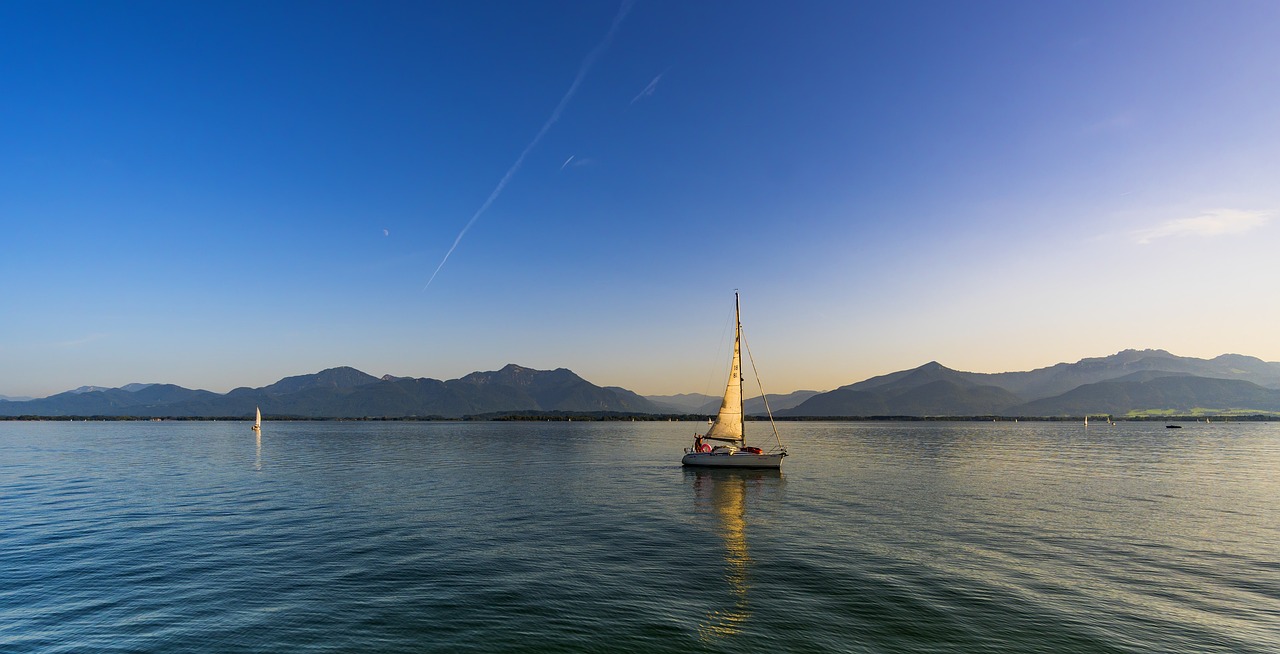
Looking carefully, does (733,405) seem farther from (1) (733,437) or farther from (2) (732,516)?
(2) (732,516)

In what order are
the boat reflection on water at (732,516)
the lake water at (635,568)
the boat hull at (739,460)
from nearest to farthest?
the lake water at (635,568)
the boat reflection on water at (732,516)
the boat hull at (739,460)

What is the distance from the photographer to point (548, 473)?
251 ft

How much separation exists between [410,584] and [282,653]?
299 inches

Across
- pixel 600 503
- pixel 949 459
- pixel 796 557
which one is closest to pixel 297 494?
pixel 600 503

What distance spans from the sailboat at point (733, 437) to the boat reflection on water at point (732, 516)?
5.03 feet

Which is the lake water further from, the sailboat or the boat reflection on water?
the sailboat

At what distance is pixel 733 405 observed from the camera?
8044 cm

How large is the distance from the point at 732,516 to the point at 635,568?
18277 millimetres

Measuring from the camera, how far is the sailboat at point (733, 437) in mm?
77625

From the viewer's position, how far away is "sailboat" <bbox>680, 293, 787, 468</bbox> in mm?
77625

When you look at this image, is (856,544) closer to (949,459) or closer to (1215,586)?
(1215,586)

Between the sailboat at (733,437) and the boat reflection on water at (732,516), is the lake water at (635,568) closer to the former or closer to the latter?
the boat reflection on water at (732,516)

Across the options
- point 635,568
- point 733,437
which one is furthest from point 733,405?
point 635,568

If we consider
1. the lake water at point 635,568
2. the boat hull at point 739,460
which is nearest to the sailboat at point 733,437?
the boat hull at point 739,460
